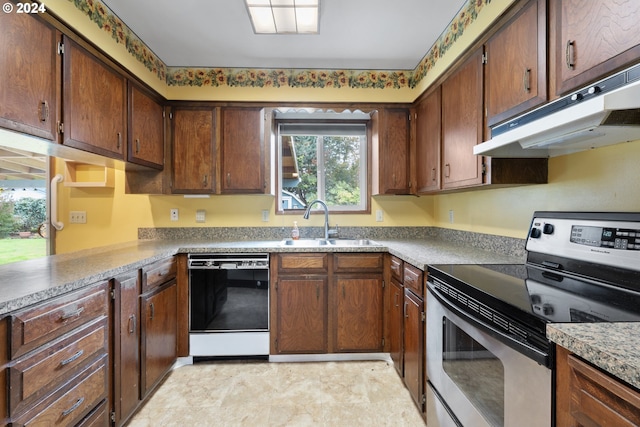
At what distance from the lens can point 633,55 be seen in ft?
2.94

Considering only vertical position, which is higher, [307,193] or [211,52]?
[211,52]

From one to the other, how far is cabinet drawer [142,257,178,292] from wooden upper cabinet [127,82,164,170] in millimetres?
791

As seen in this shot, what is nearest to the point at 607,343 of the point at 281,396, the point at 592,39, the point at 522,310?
the point at 522,310

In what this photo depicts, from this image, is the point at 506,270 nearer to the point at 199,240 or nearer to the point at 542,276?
the point at 542,276

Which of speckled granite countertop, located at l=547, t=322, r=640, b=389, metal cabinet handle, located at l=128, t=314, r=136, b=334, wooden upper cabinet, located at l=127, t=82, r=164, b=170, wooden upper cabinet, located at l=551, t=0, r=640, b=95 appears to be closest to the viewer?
speckled granite countertop, located at l=547, t=322, r=640, b=389

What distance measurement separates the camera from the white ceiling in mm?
1833

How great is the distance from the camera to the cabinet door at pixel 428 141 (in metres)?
A: 2.20

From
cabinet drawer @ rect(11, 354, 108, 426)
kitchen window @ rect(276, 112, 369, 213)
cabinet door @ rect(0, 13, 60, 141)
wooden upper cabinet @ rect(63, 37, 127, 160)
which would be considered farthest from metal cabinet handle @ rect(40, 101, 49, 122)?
kitchen window @ rect(276, 112, 369, 213)

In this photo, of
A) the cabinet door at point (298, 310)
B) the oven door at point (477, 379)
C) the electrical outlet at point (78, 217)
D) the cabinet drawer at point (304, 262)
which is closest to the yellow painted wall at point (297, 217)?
the electrical outlet at point (78, 217)

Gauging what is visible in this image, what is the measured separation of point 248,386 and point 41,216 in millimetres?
2296

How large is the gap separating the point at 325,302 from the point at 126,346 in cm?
129

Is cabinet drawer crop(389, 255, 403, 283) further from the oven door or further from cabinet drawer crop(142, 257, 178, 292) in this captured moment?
cabinet drawer crop(142, 257, 178, 292)

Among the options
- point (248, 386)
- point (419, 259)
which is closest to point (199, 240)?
point (248, 386)

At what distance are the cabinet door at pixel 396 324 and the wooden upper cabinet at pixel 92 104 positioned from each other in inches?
84.2
